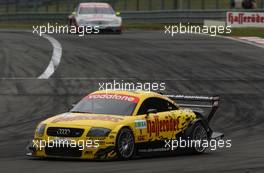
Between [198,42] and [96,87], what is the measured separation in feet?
46.9

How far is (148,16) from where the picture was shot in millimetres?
56125

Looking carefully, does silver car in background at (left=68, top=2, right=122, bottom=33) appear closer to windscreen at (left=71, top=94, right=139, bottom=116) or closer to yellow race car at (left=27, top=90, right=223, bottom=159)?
yellow race car at (left=27, top=90, right=223, bottom=159)

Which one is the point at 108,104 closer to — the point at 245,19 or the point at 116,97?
the point at 116,97

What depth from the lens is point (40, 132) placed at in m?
15.3

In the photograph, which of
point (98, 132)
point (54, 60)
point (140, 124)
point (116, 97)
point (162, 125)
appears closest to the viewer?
point (98, 132)

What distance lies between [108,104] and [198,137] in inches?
76.7

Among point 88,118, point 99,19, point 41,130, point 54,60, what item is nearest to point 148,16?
point 99,19

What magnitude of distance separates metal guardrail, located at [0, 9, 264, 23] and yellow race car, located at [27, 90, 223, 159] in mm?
36108

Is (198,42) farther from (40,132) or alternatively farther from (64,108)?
(40,132)

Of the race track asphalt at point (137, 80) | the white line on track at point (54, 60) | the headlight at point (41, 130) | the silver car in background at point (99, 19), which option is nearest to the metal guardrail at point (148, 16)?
the silver car in background at point (99, 19)

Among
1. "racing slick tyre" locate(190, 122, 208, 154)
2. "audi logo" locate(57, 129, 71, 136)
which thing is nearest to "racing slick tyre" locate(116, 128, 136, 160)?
"audi logo" locate(57, 129, 71, 136)

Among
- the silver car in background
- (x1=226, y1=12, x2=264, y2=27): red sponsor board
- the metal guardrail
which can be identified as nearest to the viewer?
the silver car in background

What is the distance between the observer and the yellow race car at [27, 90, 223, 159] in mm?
14969

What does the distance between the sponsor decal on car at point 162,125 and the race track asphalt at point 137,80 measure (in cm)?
47
